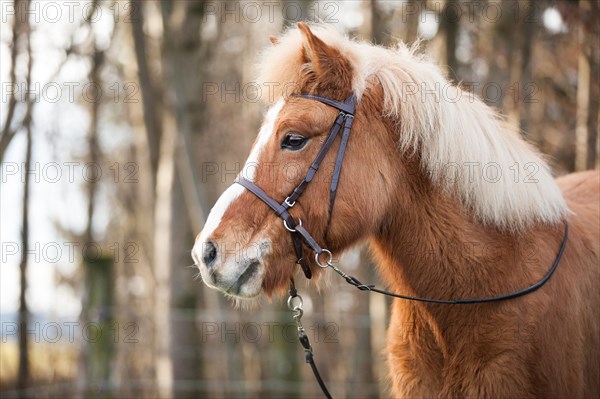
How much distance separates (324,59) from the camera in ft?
12.0

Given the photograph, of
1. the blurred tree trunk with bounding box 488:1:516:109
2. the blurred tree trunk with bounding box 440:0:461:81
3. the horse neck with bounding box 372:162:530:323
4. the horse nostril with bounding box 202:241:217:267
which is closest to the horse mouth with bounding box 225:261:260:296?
the horse nostril with bounding box 202:241:217:267

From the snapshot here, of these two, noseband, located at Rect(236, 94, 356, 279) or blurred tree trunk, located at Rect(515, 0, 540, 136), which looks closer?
noseband, located at Rect(236, 94, 356, 279)

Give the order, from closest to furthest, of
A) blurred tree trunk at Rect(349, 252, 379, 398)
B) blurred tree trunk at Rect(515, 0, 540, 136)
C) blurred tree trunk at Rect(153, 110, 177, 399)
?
blurred tree trunk at Rect(515, 0, 540, 136), blurred tree trunk at Rect(153, 110, 177, 399), blurred tree trunk at Rect(349, 252, 379, 398)

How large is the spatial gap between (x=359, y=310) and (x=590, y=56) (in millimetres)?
8868

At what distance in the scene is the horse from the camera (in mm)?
3498

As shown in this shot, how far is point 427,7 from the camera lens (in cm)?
797

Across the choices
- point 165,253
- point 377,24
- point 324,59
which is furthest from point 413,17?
point 324,59

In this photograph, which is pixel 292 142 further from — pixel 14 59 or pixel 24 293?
pixel 24 293

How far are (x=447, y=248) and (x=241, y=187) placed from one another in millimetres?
1215

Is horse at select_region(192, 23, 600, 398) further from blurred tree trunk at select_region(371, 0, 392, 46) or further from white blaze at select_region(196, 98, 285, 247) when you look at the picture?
blurred tree trunk at select_region(371, 0, 392, 46)

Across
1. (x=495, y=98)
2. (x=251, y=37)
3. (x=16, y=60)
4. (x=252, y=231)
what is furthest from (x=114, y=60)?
(x=252, y=231)

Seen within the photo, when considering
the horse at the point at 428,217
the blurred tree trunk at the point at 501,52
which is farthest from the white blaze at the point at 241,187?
the blurred tree trunk at the point at 501,52

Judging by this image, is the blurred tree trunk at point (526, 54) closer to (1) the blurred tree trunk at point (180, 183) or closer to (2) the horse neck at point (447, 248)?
(1) the blurred tree trunk at point (180, 183)

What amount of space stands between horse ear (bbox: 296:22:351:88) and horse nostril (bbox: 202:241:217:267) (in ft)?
3.76
